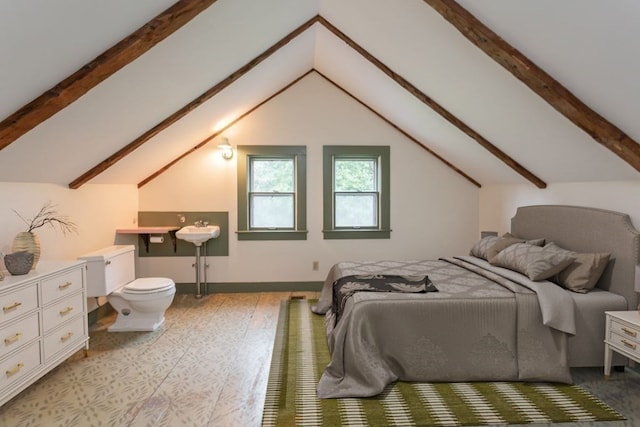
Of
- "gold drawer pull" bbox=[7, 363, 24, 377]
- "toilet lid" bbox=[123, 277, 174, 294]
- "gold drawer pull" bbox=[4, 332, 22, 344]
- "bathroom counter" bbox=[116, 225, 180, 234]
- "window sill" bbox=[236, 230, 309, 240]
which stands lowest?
"gold drawer pull" bbox=[7, 363, 24, 377]

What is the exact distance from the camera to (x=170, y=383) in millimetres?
2609

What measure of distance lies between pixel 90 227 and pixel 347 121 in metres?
3.28

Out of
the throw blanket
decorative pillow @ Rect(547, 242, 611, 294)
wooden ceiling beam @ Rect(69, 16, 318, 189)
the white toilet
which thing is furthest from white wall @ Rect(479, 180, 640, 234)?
the white toilet

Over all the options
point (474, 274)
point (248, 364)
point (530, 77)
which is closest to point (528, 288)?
point (474, 274)

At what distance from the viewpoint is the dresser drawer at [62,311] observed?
254 centimetres

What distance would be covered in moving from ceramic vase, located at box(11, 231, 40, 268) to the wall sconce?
8.00 ft

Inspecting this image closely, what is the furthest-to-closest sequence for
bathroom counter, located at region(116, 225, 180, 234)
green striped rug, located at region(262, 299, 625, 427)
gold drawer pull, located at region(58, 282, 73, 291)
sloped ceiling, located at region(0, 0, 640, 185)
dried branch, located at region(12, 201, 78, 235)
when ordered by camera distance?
bathroom counter, located at region(116, 225, 180, 234) < dried branch, located at region(12, 201, 78, 235) < gold drawer pull, located at region(58, 282, 73, 291) < green striped rug, located at region(262, 299, 625, 427) < sloped ceiling, located at region(0, 0, 640, 185)

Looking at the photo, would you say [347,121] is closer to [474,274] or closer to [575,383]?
[474,274]

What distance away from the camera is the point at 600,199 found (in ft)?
10.1

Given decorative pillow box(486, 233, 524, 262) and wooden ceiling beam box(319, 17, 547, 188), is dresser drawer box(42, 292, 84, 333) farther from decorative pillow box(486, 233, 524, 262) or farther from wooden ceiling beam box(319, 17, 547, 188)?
decorative pillow box(486, 233, 524, 262)

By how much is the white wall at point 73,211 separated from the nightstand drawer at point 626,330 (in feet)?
14.4

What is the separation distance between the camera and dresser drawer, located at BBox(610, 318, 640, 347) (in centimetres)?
231

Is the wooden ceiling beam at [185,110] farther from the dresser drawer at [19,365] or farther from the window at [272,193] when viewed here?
the dresser drawer at [19,365]

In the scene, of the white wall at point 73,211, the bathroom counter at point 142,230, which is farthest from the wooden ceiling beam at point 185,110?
the bathroom counter at point 142,230
